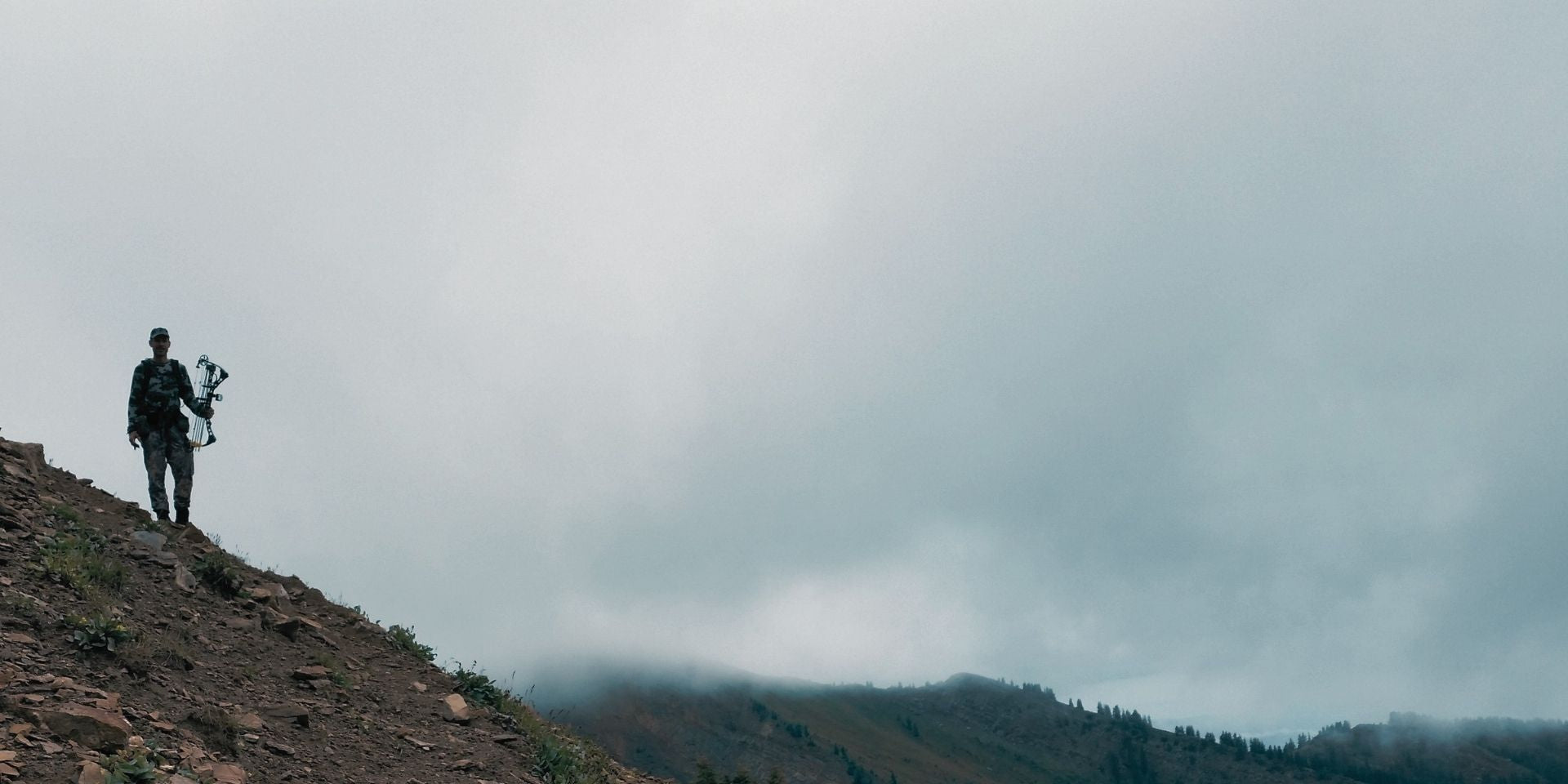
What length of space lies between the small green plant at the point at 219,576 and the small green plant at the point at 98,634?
3551mm

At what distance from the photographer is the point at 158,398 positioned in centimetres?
1731

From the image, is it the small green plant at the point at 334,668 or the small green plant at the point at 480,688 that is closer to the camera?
the small green plant at the point at 334,668

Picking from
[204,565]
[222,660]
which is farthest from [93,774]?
[204,565]

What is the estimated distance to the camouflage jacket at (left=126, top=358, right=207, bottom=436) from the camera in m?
17.2

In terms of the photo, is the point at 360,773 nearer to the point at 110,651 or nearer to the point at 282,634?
the point at 110,651

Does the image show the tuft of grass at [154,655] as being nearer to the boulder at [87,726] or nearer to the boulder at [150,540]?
the boulder at [87,726]

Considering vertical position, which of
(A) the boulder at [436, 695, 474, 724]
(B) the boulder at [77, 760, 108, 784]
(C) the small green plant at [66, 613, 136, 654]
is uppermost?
(C) the small green plant at [66, 613, 136, 654]

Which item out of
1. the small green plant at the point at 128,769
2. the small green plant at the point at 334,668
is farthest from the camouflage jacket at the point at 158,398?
the small green plant at the point at 128,769

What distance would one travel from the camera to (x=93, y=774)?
8898 mm

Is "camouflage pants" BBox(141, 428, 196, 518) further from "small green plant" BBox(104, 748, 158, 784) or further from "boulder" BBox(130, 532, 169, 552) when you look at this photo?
"small green plant" BBox(104, 748, 158, 784)

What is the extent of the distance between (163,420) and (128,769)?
10.1 meters

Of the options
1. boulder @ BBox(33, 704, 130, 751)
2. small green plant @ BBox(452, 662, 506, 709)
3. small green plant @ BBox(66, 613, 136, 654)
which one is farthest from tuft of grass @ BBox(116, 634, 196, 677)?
small green plant @ BBox(452, 662, 506, 709)

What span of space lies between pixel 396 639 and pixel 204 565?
378 centimetres

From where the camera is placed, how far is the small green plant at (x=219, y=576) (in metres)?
15.5
